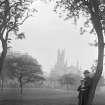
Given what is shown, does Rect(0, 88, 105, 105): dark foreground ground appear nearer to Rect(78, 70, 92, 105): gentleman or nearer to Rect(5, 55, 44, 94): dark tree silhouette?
Rect(5, 55, 44, 94): dark tree silhouette

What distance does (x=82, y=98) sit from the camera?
50.8ft

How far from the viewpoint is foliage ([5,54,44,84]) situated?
79.8 metres

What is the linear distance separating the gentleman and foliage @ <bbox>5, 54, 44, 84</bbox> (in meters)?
64.0

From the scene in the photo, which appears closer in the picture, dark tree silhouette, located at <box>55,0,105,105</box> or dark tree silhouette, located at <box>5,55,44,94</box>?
dark tree silhouette, located at <box>55,0,105,105</box>

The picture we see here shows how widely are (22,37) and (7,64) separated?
5629cm

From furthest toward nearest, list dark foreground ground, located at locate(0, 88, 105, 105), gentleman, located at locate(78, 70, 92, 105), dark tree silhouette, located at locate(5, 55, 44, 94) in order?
dark tree silhouette, located at locate(5, 55, 44, 94) → dark foreground ground, located at locate(0, 88, 105, 105) → gentleman, located at locate(78, 70, 92, 105)

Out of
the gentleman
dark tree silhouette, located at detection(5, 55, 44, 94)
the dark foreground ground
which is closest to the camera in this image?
the gentleman

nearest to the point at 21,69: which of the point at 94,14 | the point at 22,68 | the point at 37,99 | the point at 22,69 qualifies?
the point at 22,69

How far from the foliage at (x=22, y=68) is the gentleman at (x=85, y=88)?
Answer: 6398 cm

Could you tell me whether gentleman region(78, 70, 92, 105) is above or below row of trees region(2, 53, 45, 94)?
above

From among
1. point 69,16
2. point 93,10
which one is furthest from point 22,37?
point 93,10

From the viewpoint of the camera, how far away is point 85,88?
49.3 ft

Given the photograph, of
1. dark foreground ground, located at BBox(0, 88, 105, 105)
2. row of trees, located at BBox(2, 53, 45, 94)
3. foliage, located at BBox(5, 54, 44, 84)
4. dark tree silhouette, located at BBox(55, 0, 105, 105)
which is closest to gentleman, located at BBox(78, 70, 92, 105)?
dark tree silhouette, located at BBox(55, 0, 105, 105)

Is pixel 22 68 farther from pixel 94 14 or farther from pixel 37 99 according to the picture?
pixel 94 14
